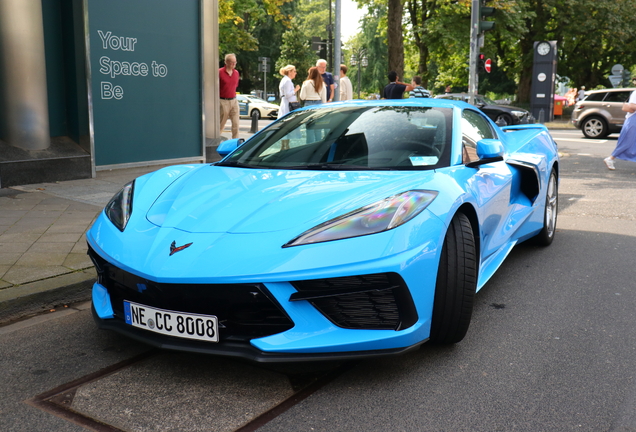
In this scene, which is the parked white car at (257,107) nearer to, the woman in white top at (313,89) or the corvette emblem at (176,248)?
the woman in white top at (313,89)

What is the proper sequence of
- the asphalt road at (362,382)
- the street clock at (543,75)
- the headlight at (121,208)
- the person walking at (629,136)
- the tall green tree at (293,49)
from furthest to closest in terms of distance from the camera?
the tall green tree at (293,49)
the street clock at (543,75)
the person walking at (629,136)
the headlight at (121,208)
the asphalt road at (362,382)

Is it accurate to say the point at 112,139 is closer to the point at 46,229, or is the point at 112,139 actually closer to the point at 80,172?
the point at 80,172

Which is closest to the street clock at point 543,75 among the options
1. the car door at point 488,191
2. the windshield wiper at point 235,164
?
the car door at point 488,191

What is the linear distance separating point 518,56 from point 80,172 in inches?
1393

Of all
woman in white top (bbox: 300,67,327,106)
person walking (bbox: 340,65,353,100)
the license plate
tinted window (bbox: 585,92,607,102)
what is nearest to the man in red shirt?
woman in white top (bbox: 300,67,327,106)

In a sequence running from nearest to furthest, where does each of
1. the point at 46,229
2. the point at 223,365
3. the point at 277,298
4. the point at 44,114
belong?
the point at 277,298, the point at 223,365, the point at 46,229, the point at 44,114

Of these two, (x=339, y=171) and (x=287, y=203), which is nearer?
(x=287, y=203)

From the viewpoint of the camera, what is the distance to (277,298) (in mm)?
2543

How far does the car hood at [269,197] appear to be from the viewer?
2.86m

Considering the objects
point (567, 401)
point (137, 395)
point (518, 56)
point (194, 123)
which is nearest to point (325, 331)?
point (137, 395)

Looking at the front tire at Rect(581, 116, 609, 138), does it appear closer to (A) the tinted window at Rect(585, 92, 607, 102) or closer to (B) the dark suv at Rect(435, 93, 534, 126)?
(A) the tinted window at Rect(585, 92, 607, 102)

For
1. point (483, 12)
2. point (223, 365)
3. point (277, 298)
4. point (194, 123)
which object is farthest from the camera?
point (483, 12)

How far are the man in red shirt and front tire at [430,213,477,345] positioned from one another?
9.16m

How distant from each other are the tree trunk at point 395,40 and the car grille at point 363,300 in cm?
1499
